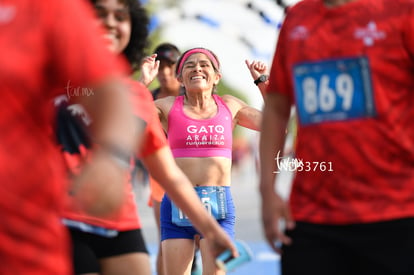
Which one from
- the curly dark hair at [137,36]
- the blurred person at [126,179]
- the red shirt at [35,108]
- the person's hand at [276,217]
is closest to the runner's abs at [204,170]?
the curly dark hair at [137,36]

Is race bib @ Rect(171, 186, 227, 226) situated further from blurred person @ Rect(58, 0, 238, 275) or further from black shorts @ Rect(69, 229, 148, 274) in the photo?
black shorts @ Rect(69, 229, 148, 274)

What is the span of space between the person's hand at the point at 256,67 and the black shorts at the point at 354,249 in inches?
121

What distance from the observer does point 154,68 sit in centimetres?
589

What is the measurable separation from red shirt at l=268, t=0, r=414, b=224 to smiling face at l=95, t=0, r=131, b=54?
2.38 ft

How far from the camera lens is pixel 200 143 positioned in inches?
265

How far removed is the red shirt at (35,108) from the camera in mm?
2256

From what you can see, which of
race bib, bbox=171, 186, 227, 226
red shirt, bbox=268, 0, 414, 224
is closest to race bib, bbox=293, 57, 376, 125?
red shirt, bbox=268, 0, 414, 224

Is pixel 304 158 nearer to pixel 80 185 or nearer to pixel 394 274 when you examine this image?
pixel 394 274

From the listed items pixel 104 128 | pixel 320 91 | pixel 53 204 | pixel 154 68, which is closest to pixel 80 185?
pixel 104 128

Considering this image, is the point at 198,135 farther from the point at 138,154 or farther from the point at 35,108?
the point at 35,108

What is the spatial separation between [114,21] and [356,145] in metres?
1.08

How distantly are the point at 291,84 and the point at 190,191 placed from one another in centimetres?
59

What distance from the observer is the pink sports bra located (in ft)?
22.1

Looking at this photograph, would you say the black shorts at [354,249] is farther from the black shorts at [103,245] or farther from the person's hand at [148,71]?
the person's hand at [148,71]
